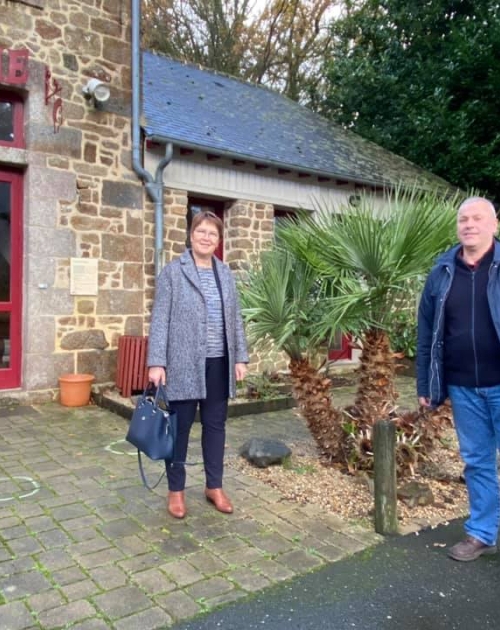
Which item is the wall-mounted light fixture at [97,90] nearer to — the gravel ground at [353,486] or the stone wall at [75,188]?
the stone wall at [75,188]

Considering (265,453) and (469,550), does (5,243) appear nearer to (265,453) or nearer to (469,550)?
(265,453)

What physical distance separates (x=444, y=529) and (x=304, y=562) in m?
1.07

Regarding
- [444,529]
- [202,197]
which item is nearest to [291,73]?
[202,197]

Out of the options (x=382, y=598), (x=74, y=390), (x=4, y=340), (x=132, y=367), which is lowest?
(x=382, y=598)

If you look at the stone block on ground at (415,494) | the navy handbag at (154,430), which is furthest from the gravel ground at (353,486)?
the navy handbag at (154,430)

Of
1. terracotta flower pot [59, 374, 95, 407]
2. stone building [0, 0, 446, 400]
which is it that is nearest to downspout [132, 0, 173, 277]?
stone building [0, 0, 446, 400]

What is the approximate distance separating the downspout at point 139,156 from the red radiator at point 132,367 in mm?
1126

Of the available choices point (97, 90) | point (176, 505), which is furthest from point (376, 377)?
point (97, 90)

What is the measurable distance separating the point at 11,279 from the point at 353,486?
4.80m

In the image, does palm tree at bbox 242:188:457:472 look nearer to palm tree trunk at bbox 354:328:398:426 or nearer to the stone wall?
palm tree trunk at bbox 354:328:398:426

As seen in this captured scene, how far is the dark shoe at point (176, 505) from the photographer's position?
3.58 metres

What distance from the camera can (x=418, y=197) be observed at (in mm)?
3957

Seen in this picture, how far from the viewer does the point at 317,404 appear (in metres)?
4.48

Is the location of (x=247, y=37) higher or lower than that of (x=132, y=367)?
higher
